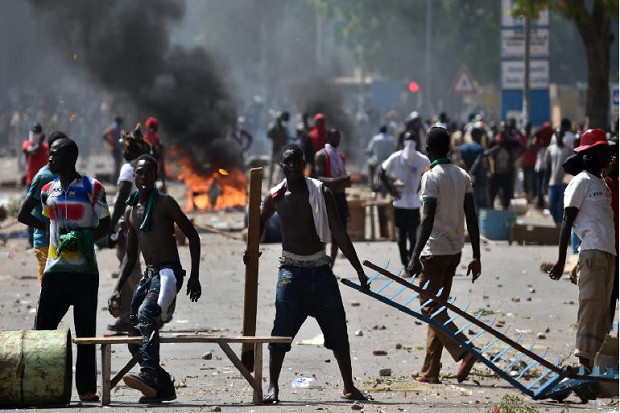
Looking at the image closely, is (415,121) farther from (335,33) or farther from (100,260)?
(335,33)

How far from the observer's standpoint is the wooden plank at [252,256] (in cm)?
832

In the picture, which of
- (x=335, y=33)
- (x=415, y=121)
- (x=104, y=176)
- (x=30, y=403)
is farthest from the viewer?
(x=335, y=33)

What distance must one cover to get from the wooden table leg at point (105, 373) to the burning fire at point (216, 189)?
14.5m

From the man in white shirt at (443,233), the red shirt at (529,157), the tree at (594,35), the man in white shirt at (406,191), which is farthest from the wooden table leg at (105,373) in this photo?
the red shirt at (529,157)

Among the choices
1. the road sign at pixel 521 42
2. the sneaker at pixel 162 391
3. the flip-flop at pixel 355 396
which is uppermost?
the road sign at pixel 521 42

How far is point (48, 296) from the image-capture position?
28.1 ft

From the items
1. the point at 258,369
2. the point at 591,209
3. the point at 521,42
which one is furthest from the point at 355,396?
the point at 521,42

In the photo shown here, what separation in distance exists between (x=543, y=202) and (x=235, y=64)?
5350 centimetres

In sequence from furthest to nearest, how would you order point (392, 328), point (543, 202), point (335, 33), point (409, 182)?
point (335, 33) < point (543, 202) < point (409, 182) < point (392, 328)

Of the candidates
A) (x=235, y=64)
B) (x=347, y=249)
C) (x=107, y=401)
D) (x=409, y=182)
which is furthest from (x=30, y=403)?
(x=235, y=64)

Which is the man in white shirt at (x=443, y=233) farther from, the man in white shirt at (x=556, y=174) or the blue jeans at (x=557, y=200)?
the blue jeans at (x=557, y=200)

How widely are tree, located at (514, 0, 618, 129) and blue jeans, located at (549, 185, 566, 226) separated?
14.4 ft

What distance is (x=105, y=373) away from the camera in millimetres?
8180

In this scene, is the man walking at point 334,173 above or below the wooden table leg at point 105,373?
above
